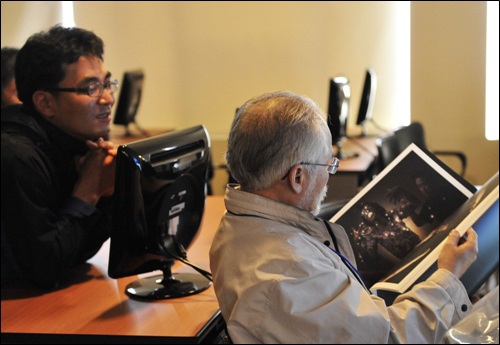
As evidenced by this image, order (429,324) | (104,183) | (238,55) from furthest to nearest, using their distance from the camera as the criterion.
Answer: (238,55) < (104,183) < (429,324)

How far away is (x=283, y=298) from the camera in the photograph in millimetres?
1208

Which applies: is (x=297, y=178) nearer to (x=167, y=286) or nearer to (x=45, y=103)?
(x=167, y=286)

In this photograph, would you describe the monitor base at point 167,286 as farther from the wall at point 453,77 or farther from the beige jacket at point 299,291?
the wall at point 453,77

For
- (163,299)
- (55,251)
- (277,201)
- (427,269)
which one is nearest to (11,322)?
Answer: (55,251)

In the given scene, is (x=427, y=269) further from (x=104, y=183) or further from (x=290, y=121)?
(x=104, y=183)

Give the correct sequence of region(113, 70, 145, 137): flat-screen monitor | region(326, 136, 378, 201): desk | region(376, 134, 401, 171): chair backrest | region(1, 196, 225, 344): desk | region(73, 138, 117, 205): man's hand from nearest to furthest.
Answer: region(1, 196, 225, 344): desk → region(73, 138, 117, 205): man's hand → region(376, 134, 401, 171): chair backrest → region(326, 136, 378, 201): desk → region(113, 70, 145, 137): flat-screen monitor

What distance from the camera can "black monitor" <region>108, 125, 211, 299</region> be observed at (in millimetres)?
1896

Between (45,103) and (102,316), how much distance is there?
28.8 inches

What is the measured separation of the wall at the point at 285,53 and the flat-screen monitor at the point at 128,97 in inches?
21.9

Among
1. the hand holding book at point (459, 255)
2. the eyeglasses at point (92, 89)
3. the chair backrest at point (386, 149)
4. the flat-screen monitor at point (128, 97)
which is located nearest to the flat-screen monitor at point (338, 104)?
the chair backrest at point (386, 149)

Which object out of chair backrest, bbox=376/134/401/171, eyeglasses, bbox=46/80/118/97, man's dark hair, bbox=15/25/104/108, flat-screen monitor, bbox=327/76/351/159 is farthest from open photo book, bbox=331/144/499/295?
flat-screen monitor, bbox=327/76/351/159

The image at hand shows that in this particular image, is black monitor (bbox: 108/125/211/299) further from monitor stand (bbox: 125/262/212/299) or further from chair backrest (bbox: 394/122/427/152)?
chair backrest (bbox: 394/122/427/152)

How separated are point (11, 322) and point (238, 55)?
4.36 m

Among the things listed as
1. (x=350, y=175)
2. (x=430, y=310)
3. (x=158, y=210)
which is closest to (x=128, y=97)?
(x=350, y=175)
